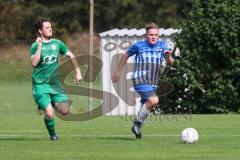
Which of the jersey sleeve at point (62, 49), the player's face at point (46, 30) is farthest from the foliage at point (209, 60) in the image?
the player's face at point (46, 30)

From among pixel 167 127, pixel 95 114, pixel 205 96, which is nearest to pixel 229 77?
pixel 205 96

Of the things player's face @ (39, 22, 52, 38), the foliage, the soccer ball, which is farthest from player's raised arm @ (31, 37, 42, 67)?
the foliage

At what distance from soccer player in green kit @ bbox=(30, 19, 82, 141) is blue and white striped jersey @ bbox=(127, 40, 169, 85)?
1096mm

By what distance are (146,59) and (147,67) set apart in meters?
0.17

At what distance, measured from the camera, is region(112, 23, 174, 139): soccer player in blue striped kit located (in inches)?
553

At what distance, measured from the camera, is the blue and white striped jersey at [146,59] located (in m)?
14.3

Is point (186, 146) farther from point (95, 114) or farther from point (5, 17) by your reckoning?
point (5, 17)

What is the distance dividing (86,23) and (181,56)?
30.5m

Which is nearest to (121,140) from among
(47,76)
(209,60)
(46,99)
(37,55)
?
(46,99)

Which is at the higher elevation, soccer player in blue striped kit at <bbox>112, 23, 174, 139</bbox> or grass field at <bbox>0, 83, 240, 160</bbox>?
soccer player in blue striped kit at <bbox>112, 23, 174, 139</bbox>

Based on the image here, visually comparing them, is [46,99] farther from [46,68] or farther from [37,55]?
[37,55]

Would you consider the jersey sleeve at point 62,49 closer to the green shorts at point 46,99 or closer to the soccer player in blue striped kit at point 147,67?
the green shorts at point 46,99

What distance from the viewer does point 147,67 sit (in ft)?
47.3

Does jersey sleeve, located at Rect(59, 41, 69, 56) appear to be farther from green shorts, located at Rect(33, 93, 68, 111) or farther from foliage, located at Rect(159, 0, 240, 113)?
foliage, located at Rect(159, 0, 240, 113)
